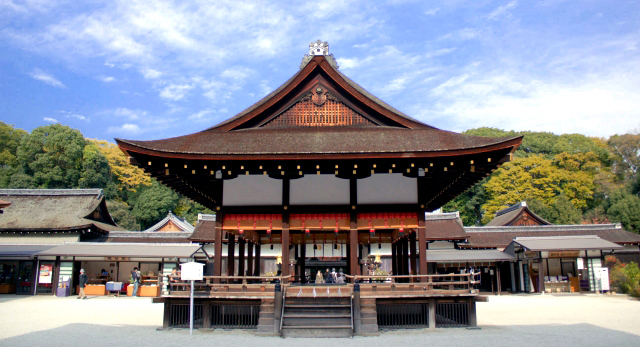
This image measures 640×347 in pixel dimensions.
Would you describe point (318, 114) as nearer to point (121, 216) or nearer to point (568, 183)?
point (121, 216)

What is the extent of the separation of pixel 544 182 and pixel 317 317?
51.5 metres

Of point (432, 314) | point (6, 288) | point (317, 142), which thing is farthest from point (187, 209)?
point (432, 314)

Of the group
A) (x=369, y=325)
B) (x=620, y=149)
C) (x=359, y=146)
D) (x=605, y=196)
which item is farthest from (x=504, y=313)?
(x=620, y=149)

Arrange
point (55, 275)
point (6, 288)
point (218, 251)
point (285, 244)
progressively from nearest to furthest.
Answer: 1. point (285, 244)
2. point (218, 251)
3. point (55, 275)
4. point (6, 288)

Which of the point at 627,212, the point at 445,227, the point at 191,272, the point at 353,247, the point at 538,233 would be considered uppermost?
the point at 627,212

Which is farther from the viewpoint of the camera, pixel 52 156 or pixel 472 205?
pixel 472 205

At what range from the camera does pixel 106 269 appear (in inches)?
1437

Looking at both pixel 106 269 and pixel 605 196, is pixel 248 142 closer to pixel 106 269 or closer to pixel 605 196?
pixel 106 269

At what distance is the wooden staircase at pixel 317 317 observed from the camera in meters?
12.7

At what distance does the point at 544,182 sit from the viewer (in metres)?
56.6

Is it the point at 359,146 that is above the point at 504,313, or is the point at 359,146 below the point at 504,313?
above

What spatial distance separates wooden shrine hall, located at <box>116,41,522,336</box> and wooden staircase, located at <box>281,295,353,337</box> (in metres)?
0.19

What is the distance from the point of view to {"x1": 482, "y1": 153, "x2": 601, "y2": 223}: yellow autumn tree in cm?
5631

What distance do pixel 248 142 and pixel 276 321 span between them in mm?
5460
